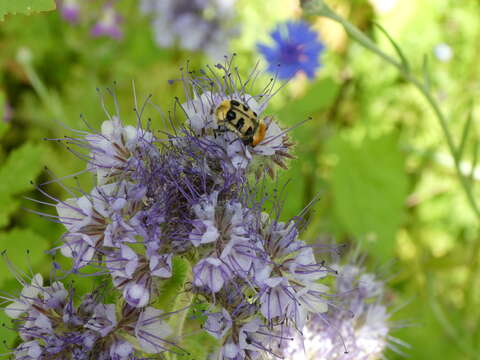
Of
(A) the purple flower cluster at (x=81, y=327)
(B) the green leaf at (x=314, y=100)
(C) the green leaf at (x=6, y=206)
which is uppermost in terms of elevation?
(B) the green leaf at (x=314, y=100)

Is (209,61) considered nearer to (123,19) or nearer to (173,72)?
(173,72)

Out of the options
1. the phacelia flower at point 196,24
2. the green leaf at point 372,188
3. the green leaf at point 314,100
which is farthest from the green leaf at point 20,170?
the phacelia flower at point 196,24

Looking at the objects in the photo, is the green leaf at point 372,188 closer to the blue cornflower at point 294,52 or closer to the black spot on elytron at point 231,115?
the blue cornflower at point 294,52

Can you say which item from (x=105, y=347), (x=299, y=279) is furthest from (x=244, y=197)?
(x=105, y=347)

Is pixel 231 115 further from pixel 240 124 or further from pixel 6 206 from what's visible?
pixel 6 206

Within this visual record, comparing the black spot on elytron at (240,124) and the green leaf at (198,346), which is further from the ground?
the black spot on elytron at (240,124)

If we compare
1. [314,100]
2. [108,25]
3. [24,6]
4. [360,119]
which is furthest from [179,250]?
[108,25]
